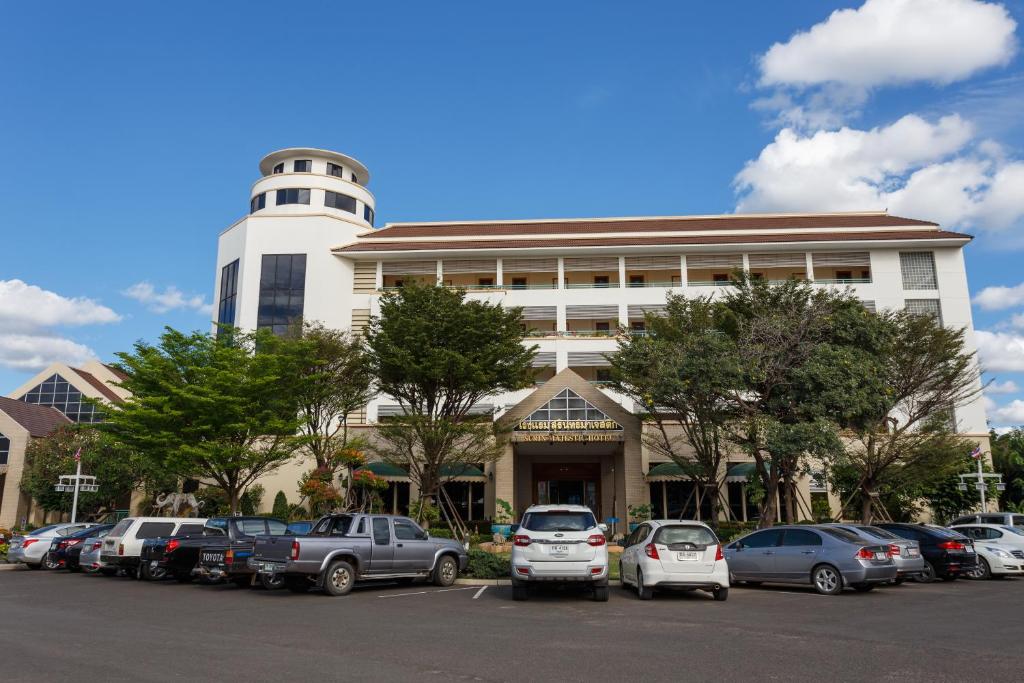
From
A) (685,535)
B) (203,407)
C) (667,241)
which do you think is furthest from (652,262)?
(685,535)

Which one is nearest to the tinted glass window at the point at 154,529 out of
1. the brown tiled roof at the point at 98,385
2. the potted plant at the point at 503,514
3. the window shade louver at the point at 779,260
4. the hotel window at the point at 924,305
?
the potted plant at the point at 503,514

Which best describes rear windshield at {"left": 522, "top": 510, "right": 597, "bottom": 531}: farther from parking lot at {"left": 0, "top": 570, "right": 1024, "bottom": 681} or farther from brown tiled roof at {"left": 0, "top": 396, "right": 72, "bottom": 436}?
brown tiled roof at {"left": 0, "top": 396, "right": 72, "bottom": 436}

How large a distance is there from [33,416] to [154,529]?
2534cm

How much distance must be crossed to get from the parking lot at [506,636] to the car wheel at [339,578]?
28 cm

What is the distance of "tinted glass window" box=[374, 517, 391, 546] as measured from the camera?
50.2 ft

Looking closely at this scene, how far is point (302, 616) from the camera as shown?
1161 centimetres

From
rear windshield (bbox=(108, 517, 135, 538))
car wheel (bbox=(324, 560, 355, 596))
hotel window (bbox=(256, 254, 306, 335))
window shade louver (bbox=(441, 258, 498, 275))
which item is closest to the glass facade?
hotel window (bbox=(256, 254, 306, 335))

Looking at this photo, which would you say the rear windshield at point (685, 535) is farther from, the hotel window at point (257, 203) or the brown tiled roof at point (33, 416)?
the hotel window at point (257, 203)

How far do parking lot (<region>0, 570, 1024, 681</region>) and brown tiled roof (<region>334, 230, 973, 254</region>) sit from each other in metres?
30.9

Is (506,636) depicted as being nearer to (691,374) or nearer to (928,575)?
(928,575)

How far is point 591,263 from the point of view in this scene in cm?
4538

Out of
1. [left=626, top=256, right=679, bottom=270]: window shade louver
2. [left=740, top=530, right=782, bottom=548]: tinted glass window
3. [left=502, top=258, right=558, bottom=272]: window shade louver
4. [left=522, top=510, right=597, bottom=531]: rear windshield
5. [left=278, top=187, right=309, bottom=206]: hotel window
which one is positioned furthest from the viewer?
[left=278, top=187, right=309, bottom=206]: hotel window

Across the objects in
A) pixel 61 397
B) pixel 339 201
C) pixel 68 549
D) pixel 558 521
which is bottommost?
pixel 68 549

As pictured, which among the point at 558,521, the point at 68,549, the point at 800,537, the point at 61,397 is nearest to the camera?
the point at 558,521
